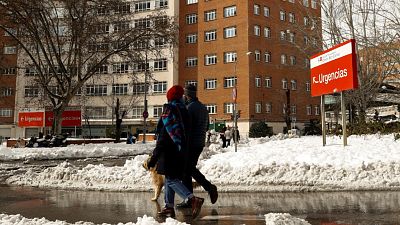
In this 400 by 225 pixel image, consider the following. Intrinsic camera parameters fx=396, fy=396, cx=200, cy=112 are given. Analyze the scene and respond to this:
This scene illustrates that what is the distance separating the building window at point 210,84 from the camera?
55.1 meters

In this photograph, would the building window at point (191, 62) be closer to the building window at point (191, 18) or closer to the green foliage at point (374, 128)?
the building window at point (191, 18)

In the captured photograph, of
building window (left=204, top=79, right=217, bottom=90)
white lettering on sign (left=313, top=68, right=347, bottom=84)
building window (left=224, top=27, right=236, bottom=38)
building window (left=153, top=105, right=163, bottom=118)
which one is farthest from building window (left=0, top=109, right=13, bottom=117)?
white lettering on sign (left=313, top=68, right=347, bottom=84)

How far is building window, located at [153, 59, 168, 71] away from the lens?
188 ft

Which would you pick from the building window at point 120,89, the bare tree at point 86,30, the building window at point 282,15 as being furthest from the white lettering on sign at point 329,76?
the building window at point 120,89

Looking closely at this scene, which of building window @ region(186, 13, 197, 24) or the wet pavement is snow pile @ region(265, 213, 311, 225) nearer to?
the wet pavement

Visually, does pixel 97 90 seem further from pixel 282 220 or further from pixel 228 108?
pixel 282 220

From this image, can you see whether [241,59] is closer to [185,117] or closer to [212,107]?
[212,107]

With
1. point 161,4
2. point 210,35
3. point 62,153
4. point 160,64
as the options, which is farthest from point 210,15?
point 62,153

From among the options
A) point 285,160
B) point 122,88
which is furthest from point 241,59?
point 285,160

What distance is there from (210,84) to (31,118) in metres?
27.9

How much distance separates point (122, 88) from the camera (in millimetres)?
58969

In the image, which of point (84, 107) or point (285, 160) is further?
point (84, 107)

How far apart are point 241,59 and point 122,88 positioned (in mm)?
18502

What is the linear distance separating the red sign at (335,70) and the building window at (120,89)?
152 ft
